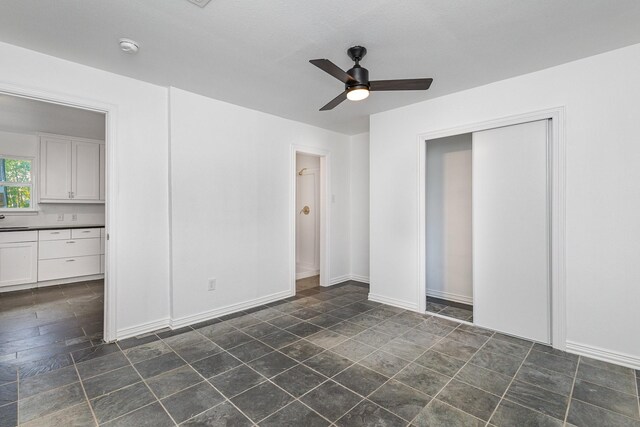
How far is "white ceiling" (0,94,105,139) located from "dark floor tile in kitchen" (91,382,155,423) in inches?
122

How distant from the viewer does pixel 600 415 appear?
6.03 feet

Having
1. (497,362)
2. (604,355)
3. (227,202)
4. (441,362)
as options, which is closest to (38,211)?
(227,202)

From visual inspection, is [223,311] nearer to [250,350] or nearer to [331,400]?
[250,350]

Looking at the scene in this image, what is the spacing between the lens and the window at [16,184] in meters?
5.02

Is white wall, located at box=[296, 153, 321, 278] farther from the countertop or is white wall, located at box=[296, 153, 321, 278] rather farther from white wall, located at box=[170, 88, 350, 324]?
the countertop

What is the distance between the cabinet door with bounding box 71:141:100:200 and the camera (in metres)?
5.41

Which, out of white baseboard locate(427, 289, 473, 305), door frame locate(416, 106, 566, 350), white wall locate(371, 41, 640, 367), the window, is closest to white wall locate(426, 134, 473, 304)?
white baseboard locate(427, 289, 473, 305)

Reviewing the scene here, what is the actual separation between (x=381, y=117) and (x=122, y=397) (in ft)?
12.7

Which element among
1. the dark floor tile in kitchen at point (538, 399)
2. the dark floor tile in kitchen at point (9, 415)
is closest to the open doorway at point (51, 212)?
the dark floor tile in kitchen at point (9, 415)

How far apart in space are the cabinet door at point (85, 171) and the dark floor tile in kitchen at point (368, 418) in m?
5.97

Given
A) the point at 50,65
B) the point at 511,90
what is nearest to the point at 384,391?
the point at 511,90

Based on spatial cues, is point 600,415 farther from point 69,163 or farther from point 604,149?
point 69,163

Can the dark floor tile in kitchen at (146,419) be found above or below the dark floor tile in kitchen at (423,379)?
below

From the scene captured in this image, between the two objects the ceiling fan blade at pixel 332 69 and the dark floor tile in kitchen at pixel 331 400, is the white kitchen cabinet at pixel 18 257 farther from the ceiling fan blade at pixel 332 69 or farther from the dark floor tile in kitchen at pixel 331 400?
the ceiling fan blade at pixel 332 69
